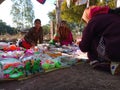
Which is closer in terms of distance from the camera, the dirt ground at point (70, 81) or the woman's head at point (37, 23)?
the dirt ground at point (70, 81)

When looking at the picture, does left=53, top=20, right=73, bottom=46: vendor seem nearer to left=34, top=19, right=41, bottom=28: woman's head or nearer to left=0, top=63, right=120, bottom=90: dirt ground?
left=34, top=19, right=41, bottom=28: woman's head

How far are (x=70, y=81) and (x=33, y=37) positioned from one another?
5697 millimetres

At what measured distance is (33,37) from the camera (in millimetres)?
9188

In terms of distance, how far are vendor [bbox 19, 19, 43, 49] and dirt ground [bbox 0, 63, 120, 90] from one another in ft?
15.3

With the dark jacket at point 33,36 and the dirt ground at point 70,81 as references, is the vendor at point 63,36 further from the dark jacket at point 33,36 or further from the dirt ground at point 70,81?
the dirt ground at point 70,81

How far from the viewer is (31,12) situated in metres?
41.3

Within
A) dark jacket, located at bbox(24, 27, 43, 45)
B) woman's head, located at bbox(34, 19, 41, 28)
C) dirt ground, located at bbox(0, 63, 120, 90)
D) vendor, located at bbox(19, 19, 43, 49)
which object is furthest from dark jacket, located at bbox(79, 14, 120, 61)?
dark jacket, located at bbox(24, 27, 43, 45)

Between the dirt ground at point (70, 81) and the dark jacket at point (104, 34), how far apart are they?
318 millimetres

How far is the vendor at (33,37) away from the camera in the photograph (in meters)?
8.87

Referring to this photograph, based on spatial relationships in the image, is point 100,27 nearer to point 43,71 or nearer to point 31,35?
point 43,71

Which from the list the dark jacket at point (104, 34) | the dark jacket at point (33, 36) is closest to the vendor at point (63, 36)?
the dark jacket at point (33, 36)

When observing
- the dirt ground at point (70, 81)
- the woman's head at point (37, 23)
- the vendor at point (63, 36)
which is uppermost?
the woman's head at point (37, 23)

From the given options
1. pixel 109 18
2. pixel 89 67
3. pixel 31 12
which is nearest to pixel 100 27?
pixel 109 18

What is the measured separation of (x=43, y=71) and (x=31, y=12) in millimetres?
37503
